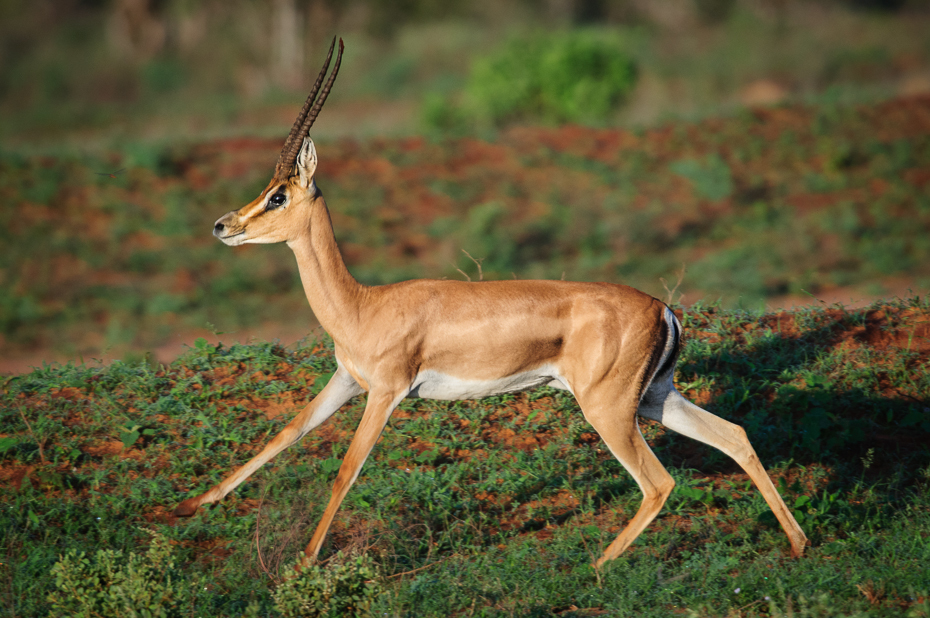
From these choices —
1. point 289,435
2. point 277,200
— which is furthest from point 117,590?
point 277,200

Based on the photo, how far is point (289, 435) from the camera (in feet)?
17.7

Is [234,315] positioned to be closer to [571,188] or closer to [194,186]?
[194,186]

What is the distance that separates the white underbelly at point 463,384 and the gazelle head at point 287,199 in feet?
3.77

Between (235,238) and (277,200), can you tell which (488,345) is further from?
(235,238)

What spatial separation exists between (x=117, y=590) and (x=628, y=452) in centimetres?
277

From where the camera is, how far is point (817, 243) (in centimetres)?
1409

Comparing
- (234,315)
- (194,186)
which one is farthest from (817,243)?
(194,186)

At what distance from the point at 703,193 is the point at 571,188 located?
84.3 inches

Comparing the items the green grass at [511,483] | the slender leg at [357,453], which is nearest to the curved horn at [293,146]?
the slender leg at [357,453]

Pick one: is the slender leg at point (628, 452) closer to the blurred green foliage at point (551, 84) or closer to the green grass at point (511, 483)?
the green grass at point (511, 483)

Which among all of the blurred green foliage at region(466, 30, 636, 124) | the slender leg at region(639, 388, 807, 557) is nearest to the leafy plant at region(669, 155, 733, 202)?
the blurred green foliage at region(466, 30, 636, 124)

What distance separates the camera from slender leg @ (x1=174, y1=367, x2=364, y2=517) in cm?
539

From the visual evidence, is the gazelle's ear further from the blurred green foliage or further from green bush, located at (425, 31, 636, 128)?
the blurred green foliage

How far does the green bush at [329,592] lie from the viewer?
4602 millimetres
